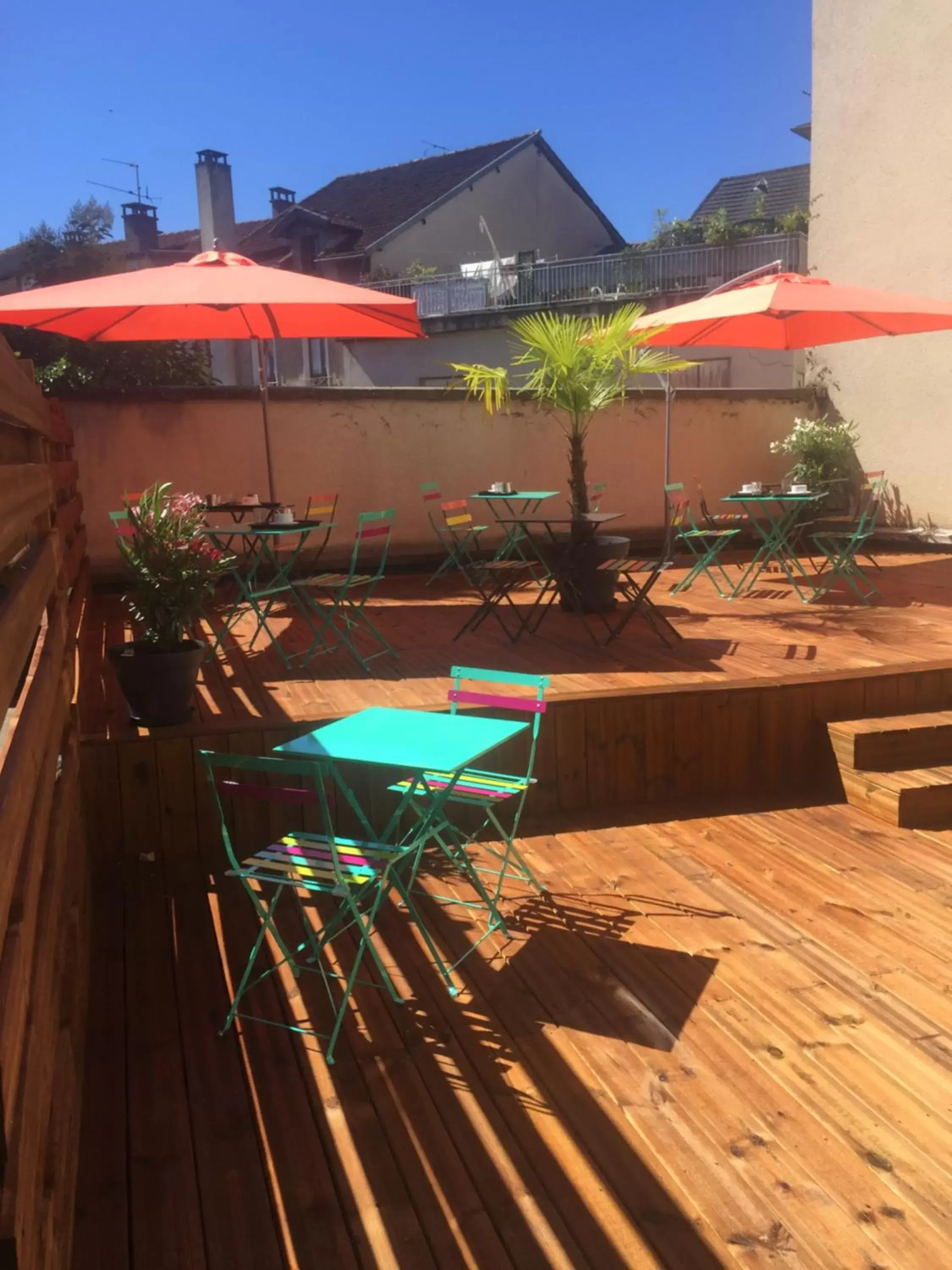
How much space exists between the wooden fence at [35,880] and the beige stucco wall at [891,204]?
830 centimetres

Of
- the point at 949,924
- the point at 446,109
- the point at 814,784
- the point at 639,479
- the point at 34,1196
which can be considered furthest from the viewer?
the point at 446,109

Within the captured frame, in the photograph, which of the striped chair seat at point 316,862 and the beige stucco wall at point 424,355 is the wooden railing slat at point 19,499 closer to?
the striped chair seat at point 316,862

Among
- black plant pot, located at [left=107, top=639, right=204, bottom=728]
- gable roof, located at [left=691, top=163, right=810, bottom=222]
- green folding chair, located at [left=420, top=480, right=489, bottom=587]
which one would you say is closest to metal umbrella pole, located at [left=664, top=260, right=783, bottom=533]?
green folding chair, located at [left=420, top=480, right=489, bottom=587]

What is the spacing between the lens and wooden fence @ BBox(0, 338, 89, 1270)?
4.46 feet

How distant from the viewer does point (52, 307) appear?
5195 mm

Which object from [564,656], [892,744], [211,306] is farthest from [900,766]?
[211,306]

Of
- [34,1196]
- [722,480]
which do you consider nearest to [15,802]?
[34,1196]

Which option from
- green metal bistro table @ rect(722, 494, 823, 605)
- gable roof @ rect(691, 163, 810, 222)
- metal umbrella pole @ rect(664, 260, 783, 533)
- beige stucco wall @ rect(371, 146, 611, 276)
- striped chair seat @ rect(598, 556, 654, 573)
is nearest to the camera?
striped chair seat @ rect(598, 556, 654, 573)

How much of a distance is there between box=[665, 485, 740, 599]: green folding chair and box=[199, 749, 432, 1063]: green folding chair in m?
4.65

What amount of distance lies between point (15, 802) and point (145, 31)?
26969 millimetres

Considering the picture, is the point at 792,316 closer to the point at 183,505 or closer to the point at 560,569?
the point at 560,569

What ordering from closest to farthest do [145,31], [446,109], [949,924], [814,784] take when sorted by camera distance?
[949,924] → [814,784] → [145,31] → [446,109]

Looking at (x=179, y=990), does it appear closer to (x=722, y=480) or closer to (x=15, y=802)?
(x=15, y=802)

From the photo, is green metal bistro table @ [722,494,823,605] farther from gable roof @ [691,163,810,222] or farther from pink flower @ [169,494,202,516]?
gable roof @ [691,163,810,222]
